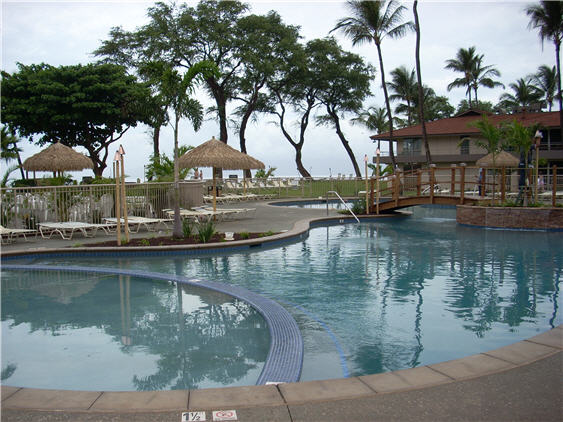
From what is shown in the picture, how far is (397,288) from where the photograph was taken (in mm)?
8359

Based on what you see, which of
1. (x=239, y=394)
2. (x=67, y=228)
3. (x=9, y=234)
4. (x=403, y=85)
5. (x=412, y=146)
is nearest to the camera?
(x=239, y=394)

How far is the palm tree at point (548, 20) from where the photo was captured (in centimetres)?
2952

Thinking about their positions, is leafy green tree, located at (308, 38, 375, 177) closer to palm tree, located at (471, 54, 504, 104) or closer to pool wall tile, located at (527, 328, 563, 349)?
palm tree, located at (471, 54, 504, 104)

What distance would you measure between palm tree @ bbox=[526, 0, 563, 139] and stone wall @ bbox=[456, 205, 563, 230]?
1846cm

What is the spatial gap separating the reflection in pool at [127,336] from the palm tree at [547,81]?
1955 inches

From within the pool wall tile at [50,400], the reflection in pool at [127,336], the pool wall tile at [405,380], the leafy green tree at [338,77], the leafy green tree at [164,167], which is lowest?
the reflection in pool at [127,336]

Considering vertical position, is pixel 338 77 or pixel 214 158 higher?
pixel 338 77

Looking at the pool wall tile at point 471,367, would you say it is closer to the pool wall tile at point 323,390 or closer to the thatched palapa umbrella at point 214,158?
the pool wall tile at point 323,390

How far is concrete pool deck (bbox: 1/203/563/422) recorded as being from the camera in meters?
3.36

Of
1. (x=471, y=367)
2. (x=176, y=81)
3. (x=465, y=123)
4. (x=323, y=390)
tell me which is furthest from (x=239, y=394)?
(x=465, y=123)

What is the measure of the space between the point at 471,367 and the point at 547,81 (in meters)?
53.9

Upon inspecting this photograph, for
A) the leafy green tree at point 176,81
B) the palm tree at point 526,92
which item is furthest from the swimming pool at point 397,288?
the palm tree at point 526,92

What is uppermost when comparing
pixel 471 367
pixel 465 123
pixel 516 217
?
pixel 465 123

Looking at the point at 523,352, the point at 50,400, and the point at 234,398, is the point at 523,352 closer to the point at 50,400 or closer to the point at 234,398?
the point at 234,398
